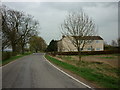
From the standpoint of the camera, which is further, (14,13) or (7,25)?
(14,13)

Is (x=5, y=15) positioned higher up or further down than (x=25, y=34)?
higher up

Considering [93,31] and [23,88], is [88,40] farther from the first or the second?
[23,88]

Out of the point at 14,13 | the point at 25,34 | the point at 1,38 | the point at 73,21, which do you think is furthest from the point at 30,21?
the point at 73,21

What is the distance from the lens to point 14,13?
51.5 m

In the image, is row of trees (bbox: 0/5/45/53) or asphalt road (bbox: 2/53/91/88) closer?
asphalt road (bbox: 2/53/91/88)

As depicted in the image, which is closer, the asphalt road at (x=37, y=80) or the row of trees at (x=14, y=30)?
the asphalt road at (x=37, y=80)

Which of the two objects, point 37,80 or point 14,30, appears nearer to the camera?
point 37,80

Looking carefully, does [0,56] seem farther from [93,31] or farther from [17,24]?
[17,24]

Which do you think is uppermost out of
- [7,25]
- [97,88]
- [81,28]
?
[7,25]

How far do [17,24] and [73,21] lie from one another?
31.7 metres

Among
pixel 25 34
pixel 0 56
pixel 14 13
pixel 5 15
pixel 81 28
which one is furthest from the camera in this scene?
pixel 25 34

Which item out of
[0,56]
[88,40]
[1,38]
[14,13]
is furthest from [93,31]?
[14,13]

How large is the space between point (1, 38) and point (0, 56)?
12.0 metres

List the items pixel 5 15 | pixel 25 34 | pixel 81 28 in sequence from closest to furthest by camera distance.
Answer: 1. pixel 81 28
2. pixel 5 15
3. pixel 25 34
